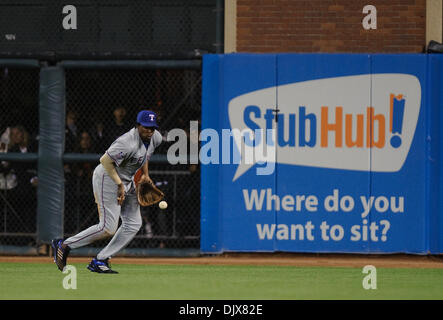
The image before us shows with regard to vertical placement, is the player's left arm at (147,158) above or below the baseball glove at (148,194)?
above

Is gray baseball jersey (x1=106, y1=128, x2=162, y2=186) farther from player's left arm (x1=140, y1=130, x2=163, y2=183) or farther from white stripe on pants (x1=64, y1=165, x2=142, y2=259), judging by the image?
white stripe on pants (x1=64, y1=165, x2=142, y2=259)

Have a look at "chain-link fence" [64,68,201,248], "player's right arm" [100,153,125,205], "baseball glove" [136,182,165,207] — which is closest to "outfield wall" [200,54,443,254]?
"chain-link fence" [64,68,201,248]

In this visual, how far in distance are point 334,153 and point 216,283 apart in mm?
3785

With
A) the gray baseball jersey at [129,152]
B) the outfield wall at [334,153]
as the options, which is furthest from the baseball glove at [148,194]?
the outfield wall at [334,153]

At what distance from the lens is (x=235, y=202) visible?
43.0ft

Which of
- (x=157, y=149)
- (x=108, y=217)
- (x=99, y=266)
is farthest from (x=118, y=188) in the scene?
(x=157, y=149)

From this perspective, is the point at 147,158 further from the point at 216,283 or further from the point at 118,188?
the point at 216,283

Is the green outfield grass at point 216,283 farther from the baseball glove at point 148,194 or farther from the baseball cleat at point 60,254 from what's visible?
the baseball glove at point 148,194

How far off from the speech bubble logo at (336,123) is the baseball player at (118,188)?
272 cm

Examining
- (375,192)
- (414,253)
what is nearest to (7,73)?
(375,192)

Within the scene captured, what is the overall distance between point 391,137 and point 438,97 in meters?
0.92

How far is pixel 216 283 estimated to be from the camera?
1005 centimetres

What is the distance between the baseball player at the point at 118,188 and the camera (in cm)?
1020

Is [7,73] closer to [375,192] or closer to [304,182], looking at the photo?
[304,182]
